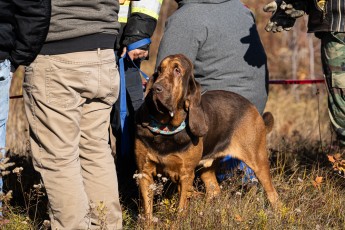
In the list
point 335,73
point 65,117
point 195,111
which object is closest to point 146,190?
point 195,111

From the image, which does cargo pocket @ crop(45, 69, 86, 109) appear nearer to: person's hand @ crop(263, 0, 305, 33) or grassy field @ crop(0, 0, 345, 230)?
grassy field @ crop(0, 0, 345, 230)

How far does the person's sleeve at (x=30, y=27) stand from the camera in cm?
409

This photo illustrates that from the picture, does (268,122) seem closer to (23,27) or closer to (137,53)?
(137,53)

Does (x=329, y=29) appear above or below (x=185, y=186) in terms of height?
above

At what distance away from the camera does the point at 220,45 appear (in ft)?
19.5

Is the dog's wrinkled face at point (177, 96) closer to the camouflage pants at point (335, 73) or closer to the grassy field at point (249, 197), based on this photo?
the grassy field at point (249, 197)

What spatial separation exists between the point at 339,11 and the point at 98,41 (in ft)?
6.13

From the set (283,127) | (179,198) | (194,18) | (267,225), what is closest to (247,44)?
(194,18)

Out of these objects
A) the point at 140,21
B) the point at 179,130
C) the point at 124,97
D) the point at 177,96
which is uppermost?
the point at 140,21

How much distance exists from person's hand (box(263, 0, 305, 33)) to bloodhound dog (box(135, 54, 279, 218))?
76cm

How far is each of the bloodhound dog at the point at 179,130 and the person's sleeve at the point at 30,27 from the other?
1.07 m

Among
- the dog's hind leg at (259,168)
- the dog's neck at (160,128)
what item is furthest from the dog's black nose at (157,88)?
the dog's hind leg at (259,168)

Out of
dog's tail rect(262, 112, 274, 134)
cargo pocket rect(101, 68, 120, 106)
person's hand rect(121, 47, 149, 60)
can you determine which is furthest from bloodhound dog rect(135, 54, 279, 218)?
dog's tail rect(262, 112, 274, 134)

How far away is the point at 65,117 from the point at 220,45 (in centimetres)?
196
